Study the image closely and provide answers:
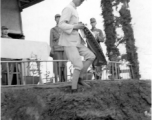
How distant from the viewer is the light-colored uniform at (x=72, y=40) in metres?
5.73

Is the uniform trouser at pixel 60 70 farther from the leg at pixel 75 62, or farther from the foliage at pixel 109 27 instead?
the foliage at pixel 109 27

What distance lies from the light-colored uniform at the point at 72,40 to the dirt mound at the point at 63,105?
19.6 inches

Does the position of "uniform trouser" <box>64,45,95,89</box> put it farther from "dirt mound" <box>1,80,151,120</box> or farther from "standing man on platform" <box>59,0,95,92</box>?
"dirt mound" <box>1,80,151,120</box>

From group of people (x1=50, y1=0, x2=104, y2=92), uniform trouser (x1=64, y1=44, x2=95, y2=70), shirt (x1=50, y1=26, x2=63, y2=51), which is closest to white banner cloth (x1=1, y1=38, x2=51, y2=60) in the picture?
shirt (x1=50, y1=26, x2=63, y2=51)

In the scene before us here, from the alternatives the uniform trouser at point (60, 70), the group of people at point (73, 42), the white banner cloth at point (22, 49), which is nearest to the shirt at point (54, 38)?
the white banner cloth at point (22, 49)

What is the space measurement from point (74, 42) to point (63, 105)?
105 centimetres

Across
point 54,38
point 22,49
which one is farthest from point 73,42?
point 54,38

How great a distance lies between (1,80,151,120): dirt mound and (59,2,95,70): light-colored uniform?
1.63 ft

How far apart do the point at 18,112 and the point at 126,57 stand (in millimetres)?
6104

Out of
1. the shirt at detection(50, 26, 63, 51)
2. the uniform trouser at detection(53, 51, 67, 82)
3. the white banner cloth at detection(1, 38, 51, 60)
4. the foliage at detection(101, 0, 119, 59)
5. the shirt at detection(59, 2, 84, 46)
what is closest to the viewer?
the shirt at detection(59, 2, 84, 46)

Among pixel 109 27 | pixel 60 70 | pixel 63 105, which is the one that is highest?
pixel 109 27

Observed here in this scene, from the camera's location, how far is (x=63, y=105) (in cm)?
533

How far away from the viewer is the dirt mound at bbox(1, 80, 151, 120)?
528cm

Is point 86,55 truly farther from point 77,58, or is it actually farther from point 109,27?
point 109,27
